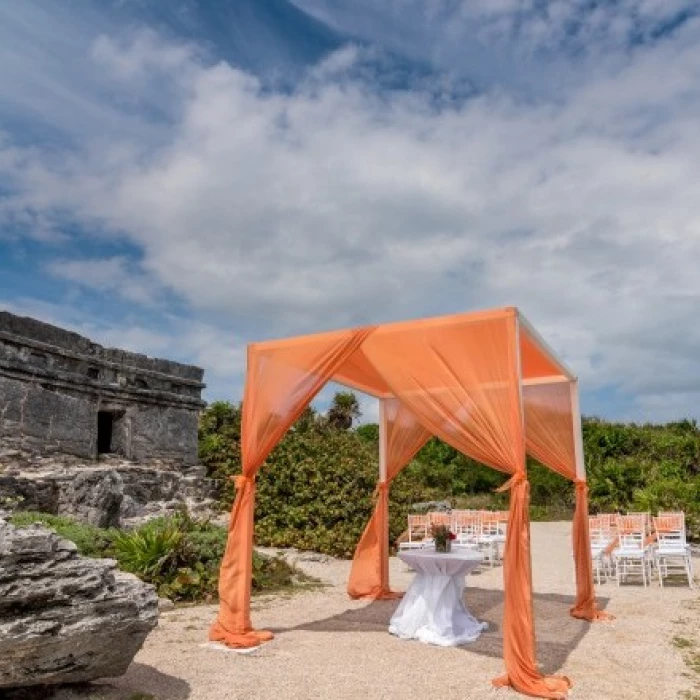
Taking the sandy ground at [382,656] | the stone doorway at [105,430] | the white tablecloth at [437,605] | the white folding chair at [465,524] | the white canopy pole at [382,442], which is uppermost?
the stone doorway at [105,430]

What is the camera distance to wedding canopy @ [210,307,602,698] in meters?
5.37

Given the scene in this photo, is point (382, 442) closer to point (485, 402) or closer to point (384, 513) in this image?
point (384, 513)

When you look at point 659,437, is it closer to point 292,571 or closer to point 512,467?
point 292,571

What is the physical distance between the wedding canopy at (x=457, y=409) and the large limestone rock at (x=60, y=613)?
1.95 metres

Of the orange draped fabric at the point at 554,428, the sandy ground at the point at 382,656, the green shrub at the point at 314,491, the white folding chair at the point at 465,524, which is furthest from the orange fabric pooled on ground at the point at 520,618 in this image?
the green shrub at the point at 314,491

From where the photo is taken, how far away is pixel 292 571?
9.41 meters

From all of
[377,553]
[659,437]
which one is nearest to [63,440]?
[377,553]

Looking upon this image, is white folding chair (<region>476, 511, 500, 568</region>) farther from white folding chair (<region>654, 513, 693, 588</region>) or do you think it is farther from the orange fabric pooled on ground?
the orange fabric pooled on ground

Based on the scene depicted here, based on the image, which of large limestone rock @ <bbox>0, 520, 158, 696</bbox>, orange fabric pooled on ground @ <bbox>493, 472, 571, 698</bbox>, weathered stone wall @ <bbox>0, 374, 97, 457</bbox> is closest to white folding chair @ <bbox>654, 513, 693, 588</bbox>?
orange fabric pooled on ground @ <bbox>493, 472, 571, 698</bbox>

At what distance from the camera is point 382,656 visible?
561 centimetres

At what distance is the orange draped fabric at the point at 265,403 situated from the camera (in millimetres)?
6332

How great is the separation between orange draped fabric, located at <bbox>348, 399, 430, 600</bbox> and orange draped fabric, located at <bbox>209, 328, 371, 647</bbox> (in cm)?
225

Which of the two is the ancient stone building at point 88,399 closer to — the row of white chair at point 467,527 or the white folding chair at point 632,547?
the row of white chair at point 467,527

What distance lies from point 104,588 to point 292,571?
5595 millimetres
